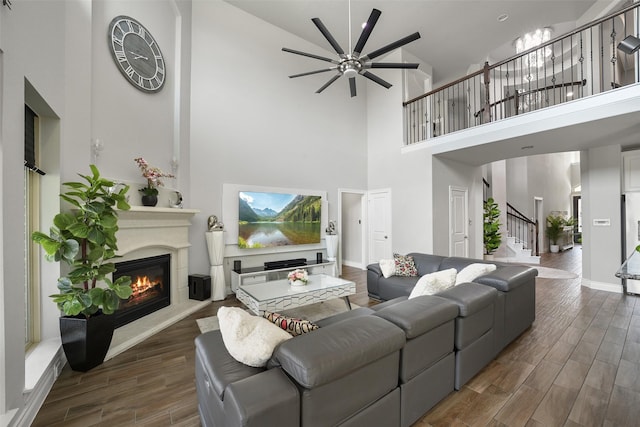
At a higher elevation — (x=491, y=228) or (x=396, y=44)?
(x=396, y=44)

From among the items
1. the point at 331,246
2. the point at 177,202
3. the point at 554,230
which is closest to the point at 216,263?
the point at 177,202

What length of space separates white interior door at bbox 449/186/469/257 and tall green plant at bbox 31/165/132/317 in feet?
18.8

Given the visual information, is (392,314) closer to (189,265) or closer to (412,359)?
(412,359)

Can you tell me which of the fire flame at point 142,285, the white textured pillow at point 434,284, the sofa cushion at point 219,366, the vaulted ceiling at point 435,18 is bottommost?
the fire flame at point 142,285

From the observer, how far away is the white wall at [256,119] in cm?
449

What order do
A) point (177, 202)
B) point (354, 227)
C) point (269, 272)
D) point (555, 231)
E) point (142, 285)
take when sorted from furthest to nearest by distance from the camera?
point (555, 231)
point (354, 227)
point (269, 272)
point (177, 202)
point (142, 285)

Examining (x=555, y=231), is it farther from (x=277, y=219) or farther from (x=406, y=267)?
(x=277, y=219)

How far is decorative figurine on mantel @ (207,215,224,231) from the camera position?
4.39m

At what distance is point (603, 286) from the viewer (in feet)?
15.2

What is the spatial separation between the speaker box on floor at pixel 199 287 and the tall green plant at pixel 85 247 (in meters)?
1.74

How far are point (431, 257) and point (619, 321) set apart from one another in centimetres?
223

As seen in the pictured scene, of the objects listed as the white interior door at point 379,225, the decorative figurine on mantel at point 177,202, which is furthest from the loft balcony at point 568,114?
the decorative figurine on mantel at point 177,202

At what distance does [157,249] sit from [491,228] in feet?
26.8

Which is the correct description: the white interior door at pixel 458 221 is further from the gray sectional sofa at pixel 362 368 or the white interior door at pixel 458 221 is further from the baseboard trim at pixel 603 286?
the gray sectional sofa at pixel 362 368
